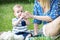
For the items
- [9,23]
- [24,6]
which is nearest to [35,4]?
[24,6]

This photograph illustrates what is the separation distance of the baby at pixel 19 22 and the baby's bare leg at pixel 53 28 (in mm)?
212

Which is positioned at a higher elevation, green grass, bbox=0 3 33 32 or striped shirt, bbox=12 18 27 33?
green grass, bbox=0 3 33 32

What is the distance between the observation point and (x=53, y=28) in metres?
2.63

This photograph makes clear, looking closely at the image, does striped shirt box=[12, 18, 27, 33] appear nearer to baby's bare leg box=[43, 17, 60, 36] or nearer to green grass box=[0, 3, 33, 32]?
green grass box=[0, 3, 33, 32]

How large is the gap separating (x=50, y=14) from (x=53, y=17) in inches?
1.9

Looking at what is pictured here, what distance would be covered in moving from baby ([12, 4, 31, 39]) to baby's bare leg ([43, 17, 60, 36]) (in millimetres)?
212

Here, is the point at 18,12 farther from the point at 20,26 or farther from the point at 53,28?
the point at 53,28

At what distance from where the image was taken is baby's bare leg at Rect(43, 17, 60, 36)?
2604 mm

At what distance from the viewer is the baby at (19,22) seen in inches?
103

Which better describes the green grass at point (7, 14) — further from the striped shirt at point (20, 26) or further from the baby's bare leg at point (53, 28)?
the baby's bare leg at point (53, 28)

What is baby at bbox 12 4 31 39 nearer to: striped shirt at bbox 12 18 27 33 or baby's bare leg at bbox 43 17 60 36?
striped shirt at bbox 12 18 27 33

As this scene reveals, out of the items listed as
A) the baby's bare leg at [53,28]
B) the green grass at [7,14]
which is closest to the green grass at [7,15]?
the green grass at [7,14]

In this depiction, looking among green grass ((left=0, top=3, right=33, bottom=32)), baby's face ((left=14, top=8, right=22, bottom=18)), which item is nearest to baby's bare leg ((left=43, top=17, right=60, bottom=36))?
green grass ((left=0, top=3, right=33, bottom=32))

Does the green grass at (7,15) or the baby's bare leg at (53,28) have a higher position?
the green grass at (7,15)
